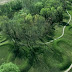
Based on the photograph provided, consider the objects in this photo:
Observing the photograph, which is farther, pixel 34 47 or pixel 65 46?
pixel 65 46

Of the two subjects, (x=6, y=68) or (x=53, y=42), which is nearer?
(x=6, y=68)

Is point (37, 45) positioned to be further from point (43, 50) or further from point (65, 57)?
point (65, 57)

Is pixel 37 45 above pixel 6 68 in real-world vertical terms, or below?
below

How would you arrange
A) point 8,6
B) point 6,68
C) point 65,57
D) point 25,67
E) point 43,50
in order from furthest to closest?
point 8,6 → point 43,50 → point 65,57 → point 25,67 → point 6,68

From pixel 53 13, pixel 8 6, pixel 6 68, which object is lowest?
pixel 8 6

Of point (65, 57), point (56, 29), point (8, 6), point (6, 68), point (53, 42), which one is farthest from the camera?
point (8, 6)

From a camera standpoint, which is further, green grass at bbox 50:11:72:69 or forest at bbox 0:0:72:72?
green grass at bbox 50:11:72:69

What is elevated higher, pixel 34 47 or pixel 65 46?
pixel 34 47

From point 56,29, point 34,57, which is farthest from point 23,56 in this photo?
point 56,29

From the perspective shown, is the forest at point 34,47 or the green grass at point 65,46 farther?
the green grass at point 65,46
